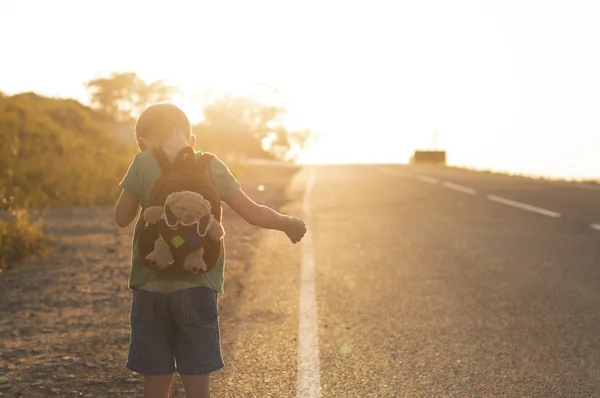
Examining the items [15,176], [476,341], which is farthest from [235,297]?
[15,176]

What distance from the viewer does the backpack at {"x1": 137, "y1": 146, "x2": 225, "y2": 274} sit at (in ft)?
9.88

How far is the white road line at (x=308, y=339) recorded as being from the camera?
426 cm

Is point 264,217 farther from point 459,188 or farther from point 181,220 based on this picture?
point 459,188

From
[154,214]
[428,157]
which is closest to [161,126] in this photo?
[154,214]

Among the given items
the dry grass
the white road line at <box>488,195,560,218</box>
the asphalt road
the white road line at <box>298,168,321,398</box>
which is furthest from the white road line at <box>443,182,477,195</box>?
the dry grass

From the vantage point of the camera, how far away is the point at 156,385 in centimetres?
318

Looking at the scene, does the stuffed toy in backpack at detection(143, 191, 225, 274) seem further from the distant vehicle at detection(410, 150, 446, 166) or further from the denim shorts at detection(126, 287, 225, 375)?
the distant vehicle at detection(410, 150, 446, 166)

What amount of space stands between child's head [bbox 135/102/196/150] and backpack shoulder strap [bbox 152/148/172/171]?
0.08 meters

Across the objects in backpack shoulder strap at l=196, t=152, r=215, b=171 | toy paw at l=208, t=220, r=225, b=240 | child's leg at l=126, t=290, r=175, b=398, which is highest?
backpack shoulder strap at l=196, t=152, r=215, b=171

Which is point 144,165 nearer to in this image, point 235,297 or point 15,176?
point 235,297

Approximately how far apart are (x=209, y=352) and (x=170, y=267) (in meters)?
0.41

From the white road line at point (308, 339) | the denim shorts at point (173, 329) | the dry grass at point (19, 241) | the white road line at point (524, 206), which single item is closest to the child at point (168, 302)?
the denim shorts at point (173, 329)

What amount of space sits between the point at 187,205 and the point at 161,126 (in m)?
0.41

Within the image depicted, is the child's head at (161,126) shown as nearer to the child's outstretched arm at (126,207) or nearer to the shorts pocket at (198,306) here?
the child's outstretched arm at (126,207)
